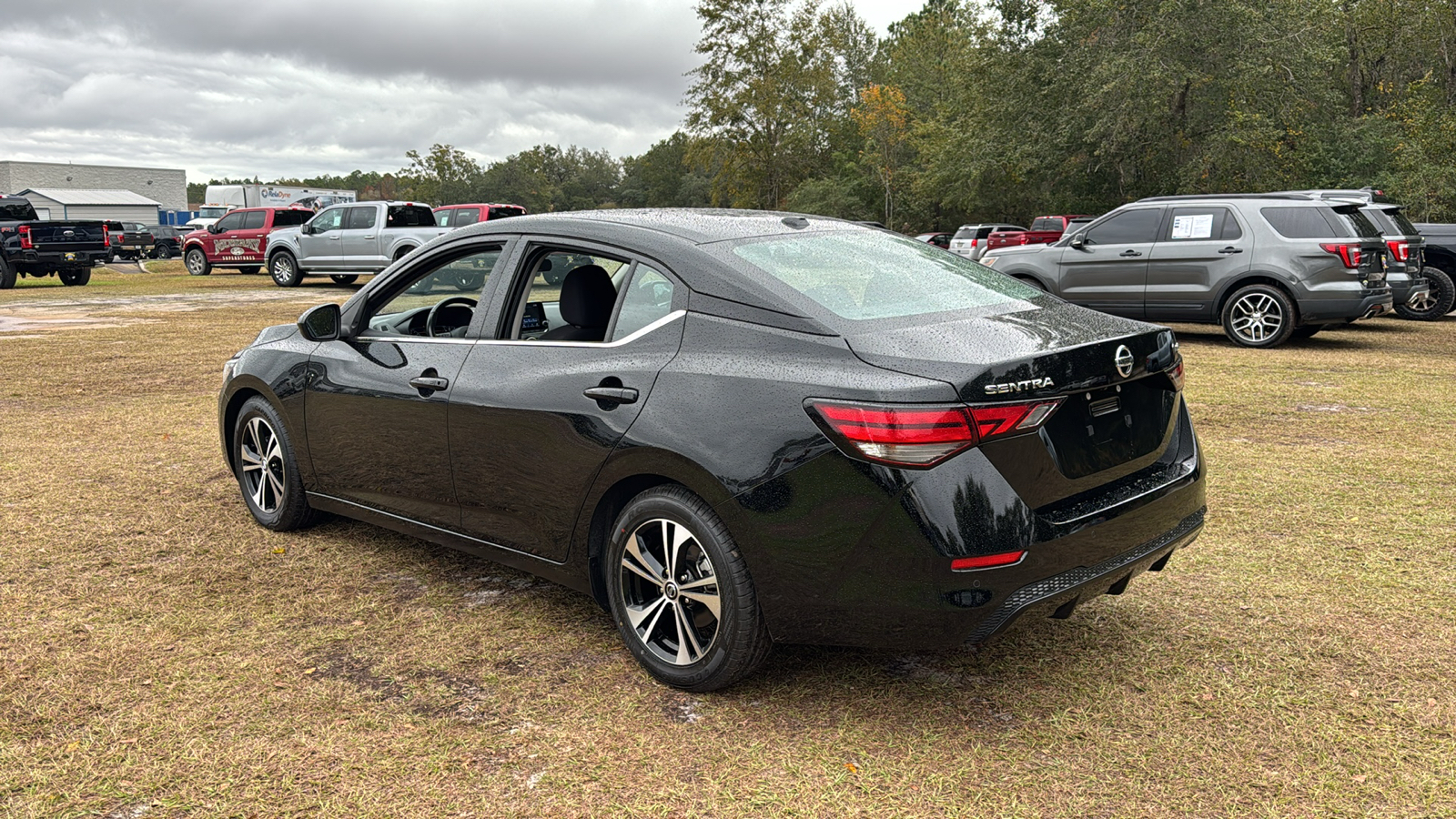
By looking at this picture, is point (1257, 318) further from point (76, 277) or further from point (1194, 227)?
point (76, 277)

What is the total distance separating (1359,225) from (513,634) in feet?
37.0

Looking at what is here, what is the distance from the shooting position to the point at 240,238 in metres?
28.8

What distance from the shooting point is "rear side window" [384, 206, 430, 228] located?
75.5 ft

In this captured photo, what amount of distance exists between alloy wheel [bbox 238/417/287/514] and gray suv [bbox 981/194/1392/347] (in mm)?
10683

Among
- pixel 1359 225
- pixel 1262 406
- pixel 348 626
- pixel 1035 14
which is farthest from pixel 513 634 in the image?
pixel 1035 14

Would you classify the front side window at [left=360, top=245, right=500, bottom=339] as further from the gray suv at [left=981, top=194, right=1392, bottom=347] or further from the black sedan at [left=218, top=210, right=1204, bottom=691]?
the gray suv at [left=981, top=194, right=1392, bottom=347]

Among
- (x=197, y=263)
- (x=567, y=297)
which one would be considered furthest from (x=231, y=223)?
(x=567, y=297)

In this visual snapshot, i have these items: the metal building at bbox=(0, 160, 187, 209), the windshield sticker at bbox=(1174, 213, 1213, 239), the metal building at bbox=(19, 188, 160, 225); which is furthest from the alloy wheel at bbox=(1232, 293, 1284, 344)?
the metal building at bbox=(0, 160, 187, 209)

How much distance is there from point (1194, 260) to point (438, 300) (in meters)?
10.3

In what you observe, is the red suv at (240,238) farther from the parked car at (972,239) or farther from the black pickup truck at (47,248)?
the parked car at (972,239)

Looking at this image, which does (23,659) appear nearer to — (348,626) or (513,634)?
(348,626)

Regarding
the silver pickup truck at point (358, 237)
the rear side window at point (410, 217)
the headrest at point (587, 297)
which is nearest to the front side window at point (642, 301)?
the headrest at point (587, 297)

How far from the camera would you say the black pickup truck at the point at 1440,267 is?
48.9 feet

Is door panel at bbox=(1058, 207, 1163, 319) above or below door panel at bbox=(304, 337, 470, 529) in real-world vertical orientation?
above
